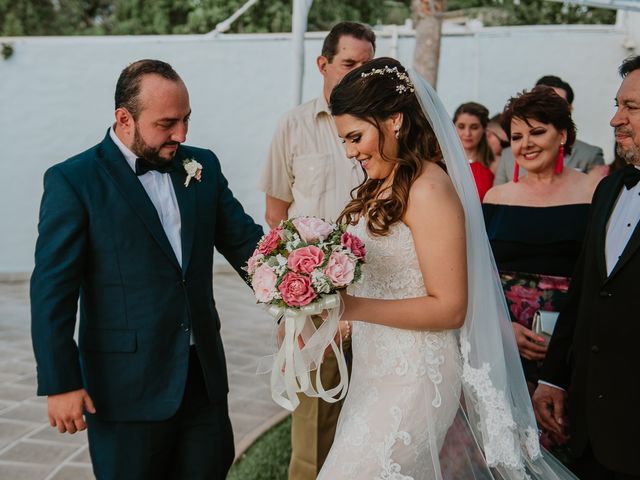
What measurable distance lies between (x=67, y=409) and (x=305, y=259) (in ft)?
3.80

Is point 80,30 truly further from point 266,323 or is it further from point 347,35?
point 347,35

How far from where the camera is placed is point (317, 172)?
4465 millimetres

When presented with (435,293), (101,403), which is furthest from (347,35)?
(101,403)

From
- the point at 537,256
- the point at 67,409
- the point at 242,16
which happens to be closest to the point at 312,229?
the point at 67,409

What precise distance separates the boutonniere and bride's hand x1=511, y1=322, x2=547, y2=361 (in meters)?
1.75

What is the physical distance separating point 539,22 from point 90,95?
13914 millimetres

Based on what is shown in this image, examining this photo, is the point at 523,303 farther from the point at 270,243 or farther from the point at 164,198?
the point at 164,198

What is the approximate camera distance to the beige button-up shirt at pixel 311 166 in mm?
4434

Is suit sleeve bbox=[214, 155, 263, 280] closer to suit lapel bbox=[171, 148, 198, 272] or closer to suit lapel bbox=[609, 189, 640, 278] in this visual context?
suit lapel bbox=[171, 148, 198, 272]

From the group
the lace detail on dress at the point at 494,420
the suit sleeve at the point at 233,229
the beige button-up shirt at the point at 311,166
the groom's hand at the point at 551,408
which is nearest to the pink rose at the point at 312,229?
the lace detail on dress at the point at 494,420

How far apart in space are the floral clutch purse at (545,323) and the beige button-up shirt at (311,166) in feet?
4.22

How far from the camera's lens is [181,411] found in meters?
3.31

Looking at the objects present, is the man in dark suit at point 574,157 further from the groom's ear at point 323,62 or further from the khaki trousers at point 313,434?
the khaki trousers at point 313,434

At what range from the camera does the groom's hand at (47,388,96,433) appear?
2.96 metres
